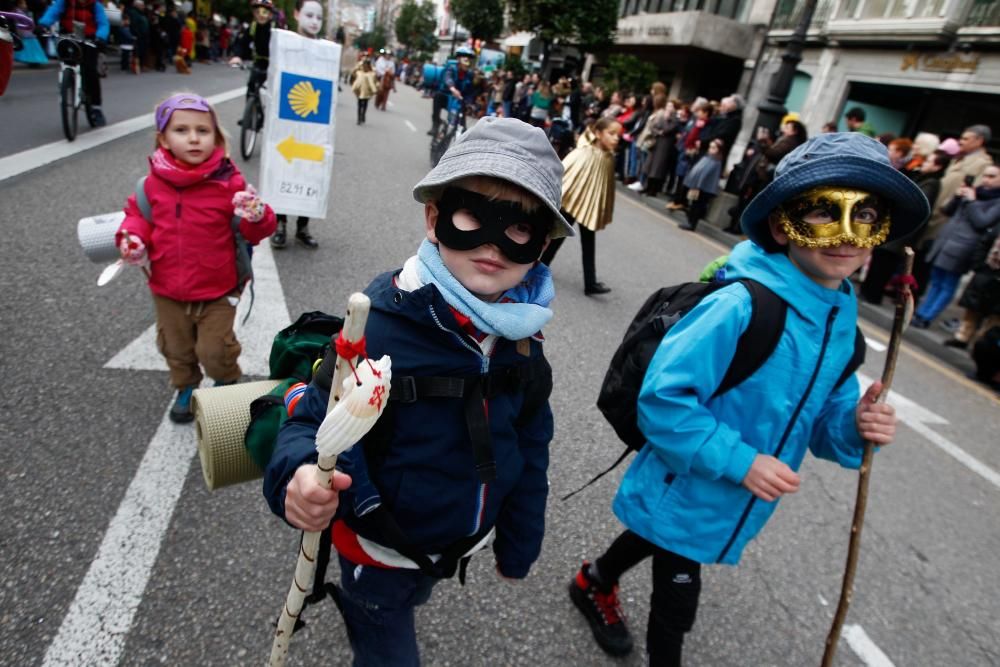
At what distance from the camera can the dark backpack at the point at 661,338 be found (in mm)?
1577

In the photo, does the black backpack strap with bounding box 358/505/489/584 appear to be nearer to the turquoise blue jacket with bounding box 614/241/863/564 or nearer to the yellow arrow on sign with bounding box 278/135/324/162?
the turquoise blue jacket with bounding box 614/241/863/564

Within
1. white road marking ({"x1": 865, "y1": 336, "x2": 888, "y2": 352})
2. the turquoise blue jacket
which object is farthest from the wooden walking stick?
white road marking ({"x1": 865, "y1": 336, "x2": 888, "y2": 352})

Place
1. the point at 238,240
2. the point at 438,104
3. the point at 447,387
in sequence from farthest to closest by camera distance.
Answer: the point at 438,104 → the point at 238,240 → the point at 447,387

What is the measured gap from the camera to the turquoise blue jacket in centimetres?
157

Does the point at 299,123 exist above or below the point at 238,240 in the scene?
above

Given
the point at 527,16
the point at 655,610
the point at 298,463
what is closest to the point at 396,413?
the point at 298,463

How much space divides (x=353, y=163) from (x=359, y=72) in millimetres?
6538

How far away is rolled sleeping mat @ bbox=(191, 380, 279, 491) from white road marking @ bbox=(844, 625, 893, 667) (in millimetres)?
2392

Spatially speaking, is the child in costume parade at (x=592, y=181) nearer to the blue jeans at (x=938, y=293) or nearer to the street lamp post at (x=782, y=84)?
the blue jeans at (x=938, y=293)

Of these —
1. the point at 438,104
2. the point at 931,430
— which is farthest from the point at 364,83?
the point at 931,430

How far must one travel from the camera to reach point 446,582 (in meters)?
2.30

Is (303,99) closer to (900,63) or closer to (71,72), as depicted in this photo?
(71,72)

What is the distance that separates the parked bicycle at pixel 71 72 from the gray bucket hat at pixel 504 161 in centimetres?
774

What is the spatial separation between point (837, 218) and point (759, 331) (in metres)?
0.36
